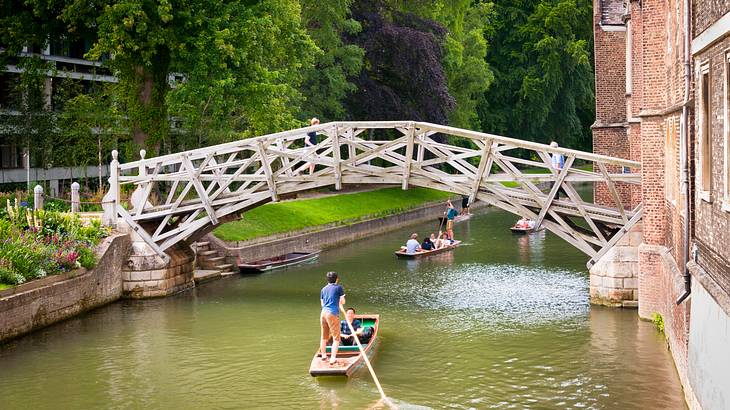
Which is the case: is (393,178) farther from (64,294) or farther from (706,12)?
(706,12)

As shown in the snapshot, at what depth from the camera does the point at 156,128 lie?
33.8m

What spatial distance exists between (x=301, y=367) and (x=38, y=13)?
1808 centimetres

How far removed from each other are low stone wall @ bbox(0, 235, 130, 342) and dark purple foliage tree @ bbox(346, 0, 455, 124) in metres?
23.5

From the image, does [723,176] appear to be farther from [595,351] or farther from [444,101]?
[444,101]

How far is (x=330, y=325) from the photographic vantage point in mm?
17188

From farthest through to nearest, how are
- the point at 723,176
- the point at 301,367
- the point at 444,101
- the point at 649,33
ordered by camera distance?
the point at 444,101 < the point at 649,33 < the point at 301,367 < the point at 723,176

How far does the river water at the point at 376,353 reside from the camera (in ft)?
53.3

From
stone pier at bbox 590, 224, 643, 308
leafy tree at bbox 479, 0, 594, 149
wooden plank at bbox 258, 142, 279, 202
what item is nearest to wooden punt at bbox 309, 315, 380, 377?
stone pier at bbox 590, 224, 643, 308

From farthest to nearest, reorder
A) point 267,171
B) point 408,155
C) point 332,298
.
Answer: point 267,171
point 408,155
point 332,298

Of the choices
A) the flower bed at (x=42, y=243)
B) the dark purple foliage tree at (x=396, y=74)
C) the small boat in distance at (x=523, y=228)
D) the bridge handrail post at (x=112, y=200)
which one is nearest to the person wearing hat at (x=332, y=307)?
the flower bed at (x=42, y=243)

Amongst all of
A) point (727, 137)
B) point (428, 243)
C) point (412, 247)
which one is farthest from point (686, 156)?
point (428, 243)

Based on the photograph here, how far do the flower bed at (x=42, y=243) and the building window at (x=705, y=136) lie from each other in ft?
42.8

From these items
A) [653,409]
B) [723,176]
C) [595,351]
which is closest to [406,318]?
[595,351]

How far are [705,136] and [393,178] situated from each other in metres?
12.6
